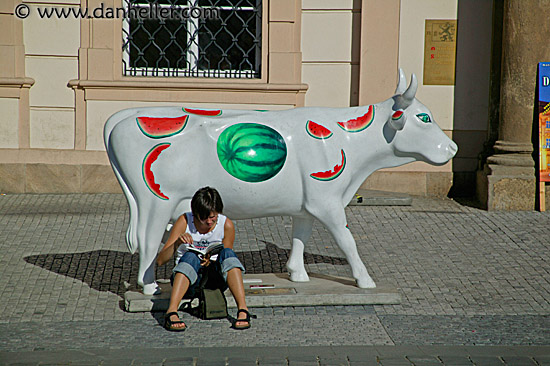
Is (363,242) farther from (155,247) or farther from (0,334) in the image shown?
(0,334)

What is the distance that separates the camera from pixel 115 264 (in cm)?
748

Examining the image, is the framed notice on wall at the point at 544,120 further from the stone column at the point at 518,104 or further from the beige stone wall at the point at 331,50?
the beige stone wall at the point at 331,50

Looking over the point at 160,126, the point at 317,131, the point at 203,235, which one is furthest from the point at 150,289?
the point at 317,131

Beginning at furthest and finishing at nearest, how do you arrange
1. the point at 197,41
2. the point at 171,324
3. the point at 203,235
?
1. the point at 197,41
2. the point at 203,235
3. the point at 171,324

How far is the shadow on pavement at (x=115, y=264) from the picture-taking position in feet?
22.8

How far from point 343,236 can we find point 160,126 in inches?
66.9

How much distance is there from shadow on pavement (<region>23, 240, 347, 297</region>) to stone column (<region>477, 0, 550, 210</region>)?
3584 millimetres

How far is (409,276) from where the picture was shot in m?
7.20

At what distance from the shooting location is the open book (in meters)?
5.82

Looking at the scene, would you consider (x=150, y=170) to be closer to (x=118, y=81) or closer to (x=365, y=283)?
(x=365, y=283)

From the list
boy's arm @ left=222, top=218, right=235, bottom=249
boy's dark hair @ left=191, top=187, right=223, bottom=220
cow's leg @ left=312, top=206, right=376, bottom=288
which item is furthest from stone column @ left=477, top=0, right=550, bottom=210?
boy's dark hair @ left=191, top=187, right=223, bottom=220

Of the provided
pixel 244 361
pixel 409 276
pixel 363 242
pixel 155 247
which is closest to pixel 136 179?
pixel 155 247

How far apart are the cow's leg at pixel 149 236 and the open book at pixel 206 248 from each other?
1.39ft

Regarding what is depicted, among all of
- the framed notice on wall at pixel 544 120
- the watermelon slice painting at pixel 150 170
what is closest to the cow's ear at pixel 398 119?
the watermelon slice painting at pixel 150 170
